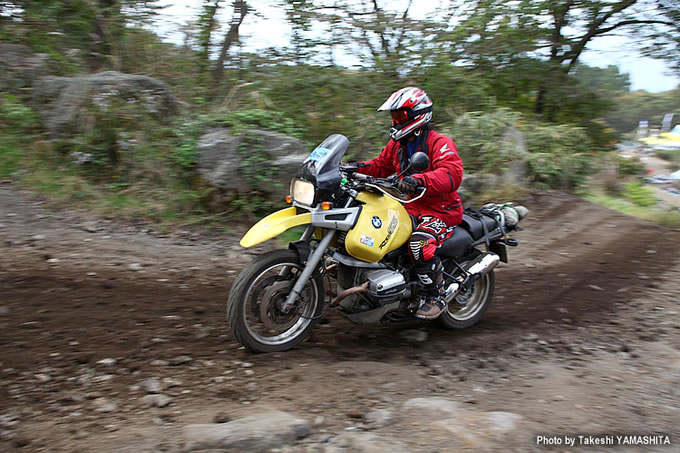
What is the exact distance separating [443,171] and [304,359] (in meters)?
1.78

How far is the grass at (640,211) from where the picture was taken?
8.43 meters

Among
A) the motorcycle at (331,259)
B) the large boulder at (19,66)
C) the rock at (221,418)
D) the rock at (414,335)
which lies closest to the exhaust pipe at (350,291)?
the motorcycle at (331,259)

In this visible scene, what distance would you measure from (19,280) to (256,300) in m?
2.53

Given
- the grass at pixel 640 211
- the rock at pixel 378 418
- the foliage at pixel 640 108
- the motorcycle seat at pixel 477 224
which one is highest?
the foliage at pixel 640 108

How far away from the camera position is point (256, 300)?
399 centimetres

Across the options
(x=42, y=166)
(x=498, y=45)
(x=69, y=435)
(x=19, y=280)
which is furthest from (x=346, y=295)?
(x=498, y=45)

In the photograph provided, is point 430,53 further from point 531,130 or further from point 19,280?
point 19,280

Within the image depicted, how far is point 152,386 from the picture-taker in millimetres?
3537

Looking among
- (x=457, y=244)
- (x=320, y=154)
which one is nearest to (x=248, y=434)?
(x=320, y=154)

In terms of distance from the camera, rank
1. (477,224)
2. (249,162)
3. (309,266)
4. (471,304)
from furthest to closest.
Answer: (249,162) < (471,304) < (477,224) < (309,266)

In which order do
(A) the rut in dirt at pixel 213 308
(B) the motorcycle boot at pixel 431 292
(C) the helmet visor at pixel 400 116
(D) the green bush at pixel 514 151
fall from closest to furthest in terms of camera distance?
(A) the rut in dirt at pixel 213 308 → (C) the helmet visor at pixel 400 116 → (B) the motorcycle boot at pixel 431 292 → (D) the green bush at pixel 514 151

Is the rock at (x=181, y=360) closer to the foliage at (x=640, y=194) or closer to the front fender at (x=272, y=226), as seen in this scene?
the front fender at (x=272, y=226)

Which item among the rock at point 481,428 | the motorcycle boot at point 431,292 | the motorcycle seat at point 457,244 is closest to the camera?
the rock at point 481,428

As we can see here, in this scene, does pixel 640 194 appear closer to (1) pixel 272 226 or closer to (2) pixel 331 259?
(2) pixel 331 259
